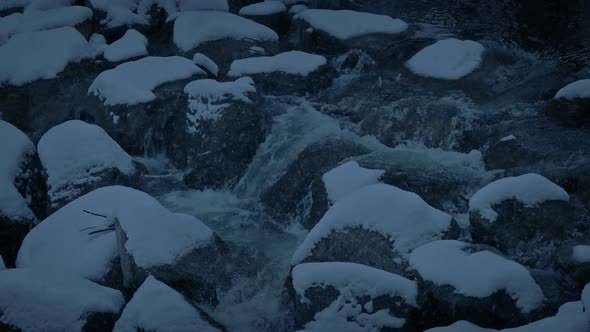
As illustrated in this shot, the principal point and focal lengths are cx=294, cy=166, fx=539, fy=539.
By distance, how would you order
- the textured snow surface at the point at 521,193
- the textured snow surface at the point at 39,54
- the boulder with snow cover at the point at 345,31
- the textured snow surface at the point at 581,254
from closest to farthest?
the textured snow surface at the point at 581,254 < the textured snow surface at the point at 521,193 < the textured snow surface at the point at 39,54 < the boulder with snow cover at the point at 345,31

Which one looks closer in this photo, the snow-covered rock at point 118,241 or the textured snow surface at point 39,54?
the snow-covered rock at point 118,241

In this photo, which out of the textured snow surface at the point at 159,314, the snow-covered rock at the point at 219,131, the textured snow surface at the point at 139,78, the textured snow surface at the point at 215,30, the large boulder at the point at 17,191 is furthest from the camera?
the textured snow surface at the point at 215,30

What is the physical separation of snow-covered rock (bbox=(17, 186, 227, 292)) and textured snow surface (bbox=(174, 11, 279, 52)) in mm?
4136

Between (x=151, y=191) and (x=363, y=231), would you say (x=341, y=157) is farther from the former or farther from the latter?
(x=151, y=191)

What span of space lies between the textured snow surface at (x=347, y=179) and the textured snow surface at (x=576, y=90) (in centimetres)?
256

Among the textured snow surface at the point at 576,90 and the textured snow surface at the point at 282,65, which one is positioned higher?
the textured snow surface at the point at 576,90

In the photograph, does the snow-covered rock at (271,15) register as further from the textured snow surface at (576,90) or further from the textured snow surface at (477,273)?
the textured snow surface at (477,273)

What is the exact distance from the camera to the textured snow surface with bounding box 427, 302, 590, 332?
3.02 m

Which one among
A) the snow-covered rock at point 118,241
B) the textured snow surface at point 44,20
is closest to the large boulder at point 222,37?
the textured snow surface at point 44,20

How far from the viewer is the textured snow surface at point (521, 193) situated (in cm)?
436

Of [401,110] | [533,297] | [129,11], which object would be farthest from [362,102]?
[129,11]

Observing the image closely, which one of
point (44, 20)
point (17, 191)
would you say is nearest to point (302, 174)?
point (17, 191)

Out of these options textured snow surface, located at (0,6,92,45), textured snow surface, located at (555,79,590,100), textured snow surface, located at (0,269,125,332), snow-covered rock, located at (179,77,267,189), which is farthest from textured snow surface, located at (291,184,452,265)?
textured snow surface, located at (0,6,92,45)

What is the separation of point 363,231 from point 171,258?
1.54 m
